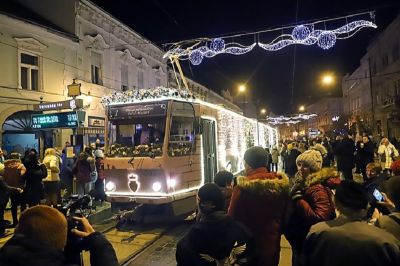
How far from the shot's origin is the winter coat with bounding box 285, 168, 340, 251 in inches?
132

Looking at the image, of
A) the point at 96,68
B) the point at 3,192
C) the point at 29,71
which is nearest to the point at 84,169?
the point at 3,192

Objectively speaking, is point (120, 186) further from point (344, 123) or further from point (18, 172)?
point (344, 123)

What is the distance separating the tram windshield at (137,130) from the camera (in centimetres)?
866

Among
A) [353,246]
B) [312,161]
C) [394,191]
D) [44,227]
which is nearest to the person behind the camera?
[44,227]

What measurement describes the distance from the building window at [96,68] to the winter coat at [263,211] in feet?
65.9

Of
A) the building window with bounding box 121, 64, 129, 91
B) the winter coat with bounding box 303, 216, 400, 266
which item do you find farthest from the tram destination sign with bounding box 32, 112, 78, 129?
the winter coat with bounding box 303, 216, 400, 266

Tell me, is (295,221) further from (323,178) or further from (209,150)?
(209,150)

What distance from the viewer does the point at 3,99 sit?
15.4 meters

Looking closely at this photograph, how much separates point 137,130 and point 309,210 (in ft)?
20.5

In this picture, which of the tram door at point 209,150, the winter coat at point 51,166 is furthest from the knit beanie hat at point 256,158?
the winter coat at point 51,166

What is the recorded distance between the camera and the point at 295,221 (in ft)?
11.2

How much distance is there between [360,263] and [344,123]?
55.8 meters

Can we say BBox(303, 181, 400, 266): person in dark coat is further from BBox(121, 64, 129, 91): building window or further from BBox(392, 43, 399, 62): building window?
BBox(392, 43, 399, 62): building window

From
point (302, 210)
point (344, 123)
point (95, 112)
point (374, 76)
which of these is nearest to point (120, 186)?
point (302, 210)
